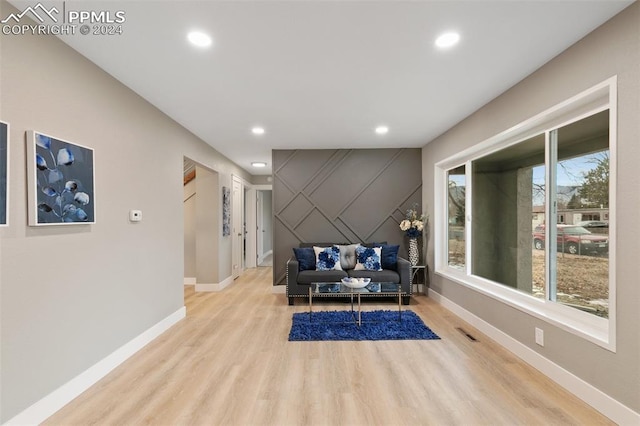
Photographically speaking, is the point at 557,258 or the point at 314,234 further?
the point at 314,234

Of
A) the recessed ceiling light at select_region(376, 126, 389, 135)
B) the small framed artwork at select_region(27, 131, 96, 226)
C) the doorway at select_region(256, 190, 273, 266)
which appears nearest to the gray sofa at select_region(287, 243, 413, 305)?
the recessed ceiling light at select_region(376, 126, 389, 135)

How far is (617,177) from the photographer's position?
188 cm

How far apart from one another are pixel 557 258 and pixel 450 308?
1.90 metres

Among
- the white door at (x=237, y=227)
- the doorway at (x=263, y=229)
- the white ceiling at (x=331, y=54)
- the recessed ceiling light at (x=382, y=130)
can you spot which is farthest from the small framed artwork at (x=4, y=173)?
the doorway at (x=263, y=229)

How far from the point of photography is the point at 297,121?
149 inches

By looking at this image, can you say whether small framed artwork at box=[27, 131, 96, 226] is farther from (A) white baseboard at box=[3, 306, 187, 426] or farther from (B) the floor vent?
(B) the floor vent

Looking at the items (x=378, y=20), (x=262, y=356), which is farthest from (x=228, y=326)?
(x=378, y=20)

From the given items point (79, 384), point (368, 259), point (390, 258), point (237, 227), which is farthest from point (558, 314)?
point (237, 227)

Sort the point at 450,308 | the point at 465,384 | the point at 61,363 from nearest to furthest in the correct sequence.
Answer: the point at 61,363 → the point at 465,384 → the point at 450,308

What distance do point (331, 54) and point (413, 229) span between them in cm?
348

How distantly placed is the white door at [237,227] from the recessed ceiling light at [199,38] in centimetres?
438

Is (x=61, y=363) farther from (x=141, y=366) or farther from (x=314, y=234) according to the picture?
(x=314, y=234)

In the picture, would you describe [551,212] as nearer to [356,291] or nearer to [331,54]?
[356,291]

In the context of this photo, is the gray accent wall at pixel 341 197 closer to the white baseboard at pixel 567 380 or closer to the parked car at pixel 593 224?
the white baseboard at pixel 567 380
